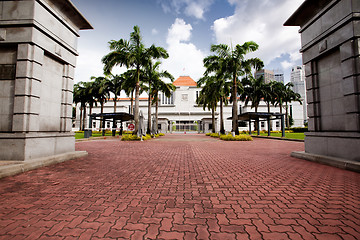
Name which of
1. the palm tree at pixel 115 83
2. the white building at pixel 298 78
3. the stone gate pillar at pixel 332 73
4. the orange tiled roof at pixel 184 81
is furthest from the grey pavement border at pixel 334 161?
the white building at pixel 298 78

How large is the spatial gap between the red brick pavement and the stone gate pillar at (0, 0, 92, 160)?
1490 millimetres

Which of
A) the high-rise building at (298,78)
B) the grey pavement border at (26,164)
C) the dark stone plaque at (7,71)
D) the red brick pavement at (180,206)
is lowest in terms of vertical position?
the red brick pavement at (180,206)

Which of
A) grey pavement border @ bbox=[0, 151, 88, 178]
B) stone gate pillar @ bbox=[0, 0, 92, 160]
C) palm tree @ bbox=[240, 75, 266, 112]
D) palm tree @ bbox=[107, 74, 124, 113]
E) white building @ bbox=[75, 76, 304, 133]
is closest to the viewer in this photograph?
grey pavement border @ bbox=[0, 151, 88, 178]

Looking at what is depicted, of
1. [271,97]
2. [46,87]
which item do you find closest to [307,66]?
[46,87]

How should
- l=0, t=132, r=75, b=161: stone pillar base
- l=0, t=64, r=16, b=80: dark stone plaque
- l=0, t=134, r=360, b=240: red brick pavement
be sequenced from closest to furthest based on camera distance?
l=0, t=134, r=360, b=240: red brick pavement
l=0, t=132, r=75, b=161: stone pillar base
l=0, t=64, r=16, b=80: dark stone plaque

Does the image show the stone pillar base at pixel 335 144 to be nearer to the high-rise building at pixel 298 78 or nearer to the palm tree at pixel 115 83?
the palm tree at pixel 115 83

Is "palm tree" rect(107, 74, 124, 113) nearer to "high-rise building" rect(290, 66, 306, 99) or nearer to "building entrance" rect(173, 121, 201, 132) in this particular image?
"building entrance" rect(173, 121, 201, 132)

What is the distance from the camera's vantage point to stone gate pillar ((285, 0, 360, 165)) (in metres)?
5.18

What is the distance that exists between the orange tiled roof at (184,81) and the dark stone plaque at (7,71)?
5456cm

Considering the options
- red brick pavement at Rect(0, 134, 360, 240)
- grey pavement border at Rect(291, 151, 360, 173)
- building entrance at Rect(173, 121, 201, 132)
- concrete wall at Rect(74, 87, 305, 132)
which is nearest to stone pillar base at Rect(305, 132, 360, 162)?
grey pavement border at Rect(291, 151, 360, 173)

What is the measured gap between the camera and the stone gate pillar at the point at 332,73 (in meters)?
5.18

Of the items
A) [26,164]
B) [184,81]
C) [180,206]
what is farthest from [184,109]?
[180,206]

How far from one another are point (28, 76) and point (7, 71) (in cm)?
77

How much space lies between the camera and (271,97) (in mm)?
36500
